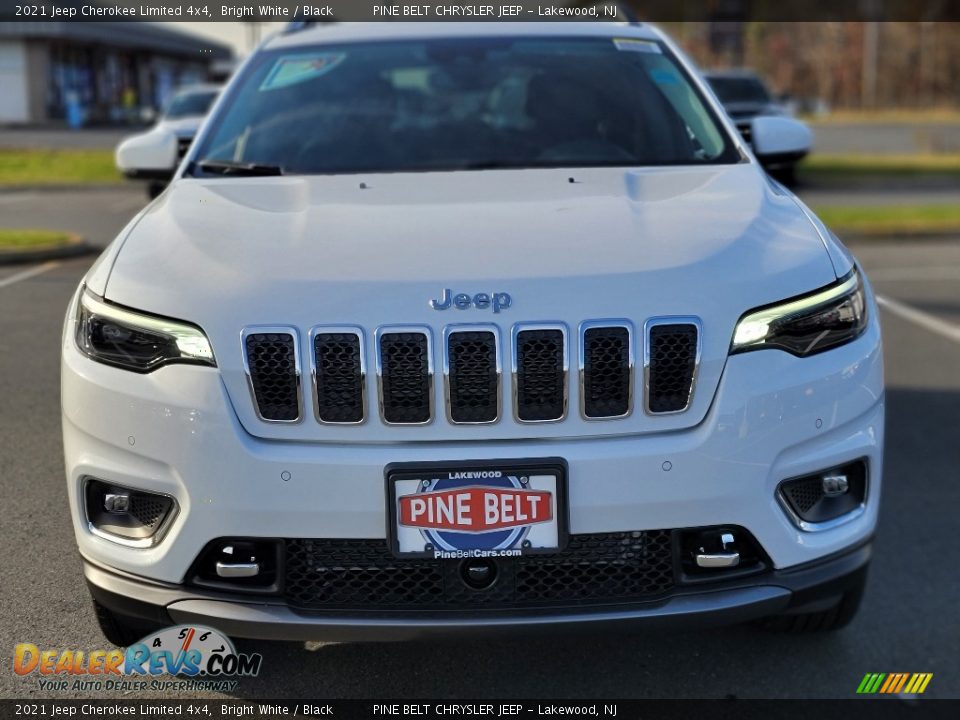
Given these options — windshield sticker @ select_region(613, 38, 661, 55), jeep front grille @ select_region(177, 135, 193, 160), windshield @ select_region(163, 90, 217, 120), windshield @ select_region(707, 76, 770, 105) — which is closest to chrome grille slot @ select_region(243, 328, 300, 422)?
jeep front grille @ select_region(177, 135, 193, 160)

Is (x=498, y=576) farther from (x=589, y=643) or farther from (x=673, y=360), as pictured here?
(x=589, y=643)

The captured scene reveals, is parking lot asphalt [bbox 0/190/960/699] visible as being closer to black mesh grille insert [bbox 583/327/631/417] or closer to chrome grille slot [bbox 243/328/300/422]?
black mesh grille insert [bbox 583/327/631/417]

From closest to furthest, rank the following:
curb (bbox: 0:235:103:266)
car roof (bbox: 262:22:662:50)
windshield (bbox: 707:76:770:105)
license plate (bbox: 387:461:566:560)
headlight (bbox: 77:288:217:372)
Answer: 1. license plate (bbox: 387:461:566:560)
2. headlight (bbox: 77:288:217:372)
3. car roof (bbox: 262:22:662:50)
4. curb (bbox: 0:235:103:266)
5. windshield (bbox: 707:76:770:105)

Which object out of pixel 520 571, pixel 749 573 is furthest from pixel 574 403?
pixel 749 573

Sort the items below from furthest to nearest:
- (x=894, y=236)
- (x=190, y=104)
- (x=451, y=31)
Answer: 1. (x=190, y=104)
2. (x=894, y=236)
3. (x=451, y=31)

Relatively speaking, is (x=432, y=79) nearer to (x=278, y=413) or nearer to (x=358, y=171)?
(x=358, y=171)

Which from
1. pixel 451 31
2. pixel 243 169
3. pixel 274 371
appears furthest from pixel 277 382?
pixel 451 31

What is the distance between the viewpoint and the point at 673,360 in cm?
246

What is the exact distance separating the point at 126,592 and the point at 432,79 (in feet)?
7.37

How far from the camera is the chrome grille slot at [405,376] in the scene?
240 centimetres

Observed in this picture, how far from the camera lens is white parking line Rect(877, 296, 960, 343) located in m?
7.08

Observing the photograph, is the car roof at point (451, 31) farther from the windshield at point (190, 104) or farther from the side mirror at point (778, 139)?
the windshield at point (190, 104)

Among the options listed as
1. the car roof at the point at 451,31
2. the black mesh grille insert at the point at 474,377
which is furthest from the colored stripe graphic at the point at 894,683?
the car roof at the point at 451,31

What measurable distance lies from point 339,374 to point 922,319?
19.9 ft
